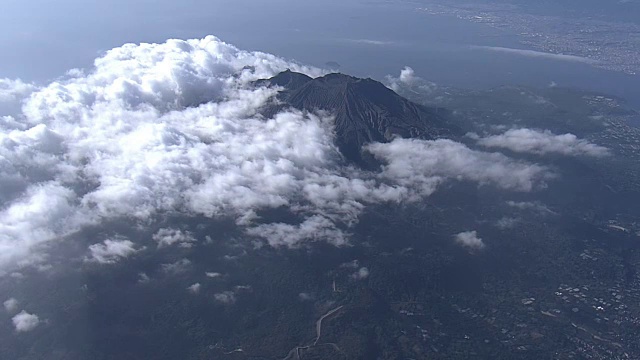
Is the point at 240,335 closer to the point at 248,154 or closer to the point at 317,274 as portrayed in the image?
the point at 317,274

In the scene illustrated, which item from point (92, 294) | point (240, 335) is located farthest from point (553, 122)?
point (92, 294)

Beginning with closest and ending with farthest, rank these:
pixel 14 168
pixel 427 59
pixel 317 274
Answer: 1. pixel 317 274
2. pixel 14 168
3. pixel 427 59

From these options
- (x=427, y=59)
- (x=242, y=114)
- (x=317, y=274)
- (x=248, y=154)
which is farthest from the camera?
(x=427, y=59)

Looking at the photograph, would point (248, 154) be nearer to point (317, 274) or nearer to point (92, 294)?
point (317, 274)

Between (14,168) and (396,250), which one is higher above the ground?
(14,168)

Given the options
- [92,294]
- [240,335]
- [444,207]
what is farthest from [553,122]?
[92,294]

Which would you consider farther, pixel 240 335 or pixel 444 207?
pixel 444 207
